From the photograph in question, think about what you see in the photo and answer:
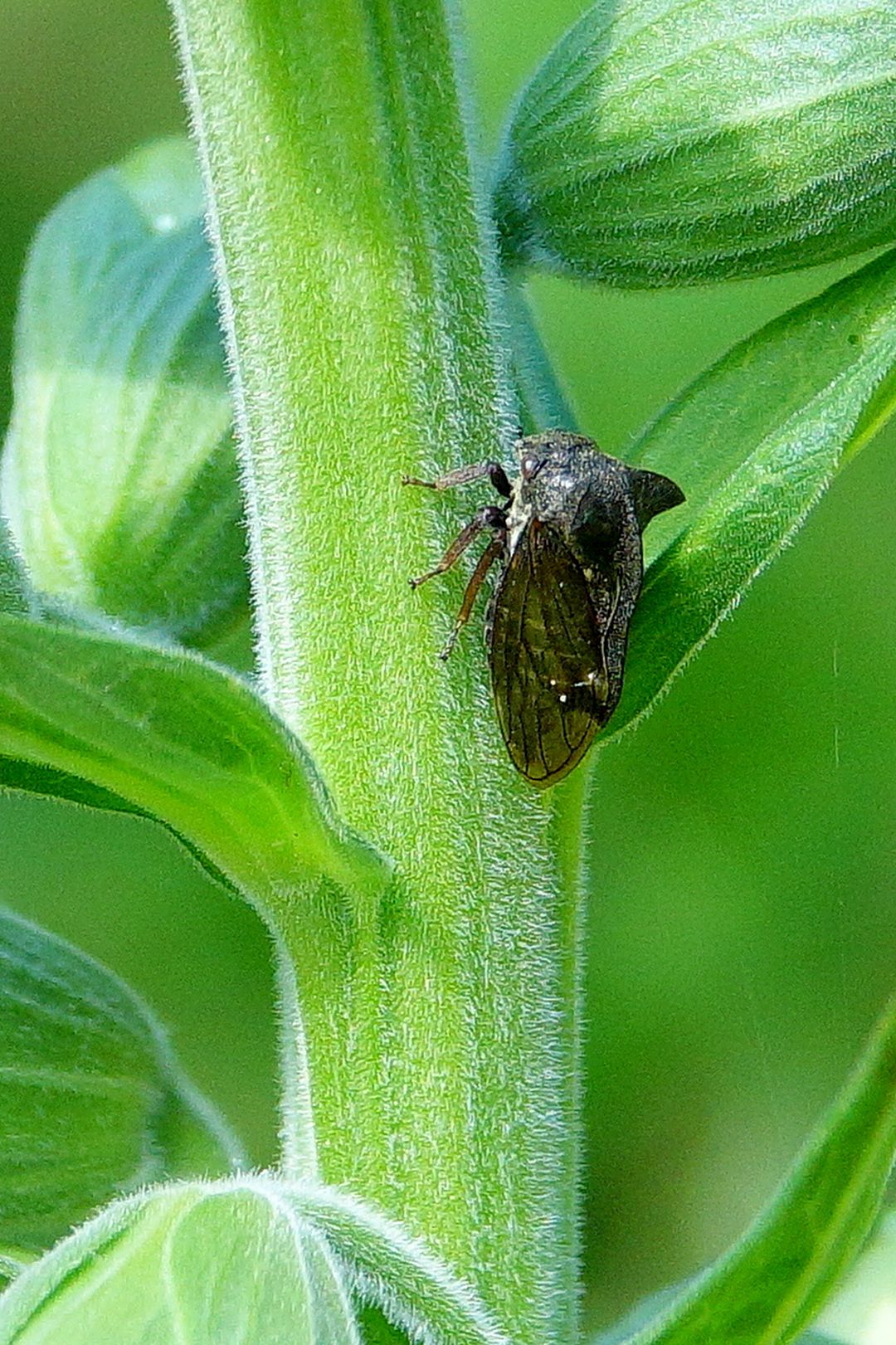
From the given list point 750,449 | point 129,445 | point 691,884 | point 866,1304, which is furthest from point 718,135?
point 691,884

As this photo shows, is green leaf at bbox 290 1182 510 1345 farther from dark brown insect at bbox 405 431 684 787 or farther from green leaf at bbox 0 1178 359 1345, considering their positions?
dark brown insect at bbox 405 431 684 787

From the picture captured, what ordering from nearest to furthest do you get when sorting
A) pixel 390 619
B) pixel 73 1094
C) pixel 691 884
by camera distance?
pixel 390 619
pixel 73 1094
pixel 691 884

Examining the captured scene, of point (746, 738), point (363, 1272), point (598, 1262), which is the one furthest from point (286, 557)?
point (598, 1262)

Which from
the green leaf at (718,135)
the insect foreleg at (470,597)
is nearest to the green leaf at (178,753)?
the insect foreleg at (470,597)

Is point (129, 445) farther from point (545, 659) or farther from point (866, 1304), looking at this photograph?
point (866, 1304)

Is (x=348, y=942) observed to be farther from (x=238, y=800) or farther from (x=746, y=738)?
(x=746, y=738)

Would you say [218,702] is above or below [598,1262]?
above

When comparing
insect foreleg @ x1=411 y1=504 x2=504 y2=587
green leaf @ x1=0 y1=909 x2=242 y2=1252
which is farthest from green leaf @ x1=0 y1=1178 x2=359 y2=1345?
insect foreleg @ x1=411 y1=504 x2=504 y2=587
